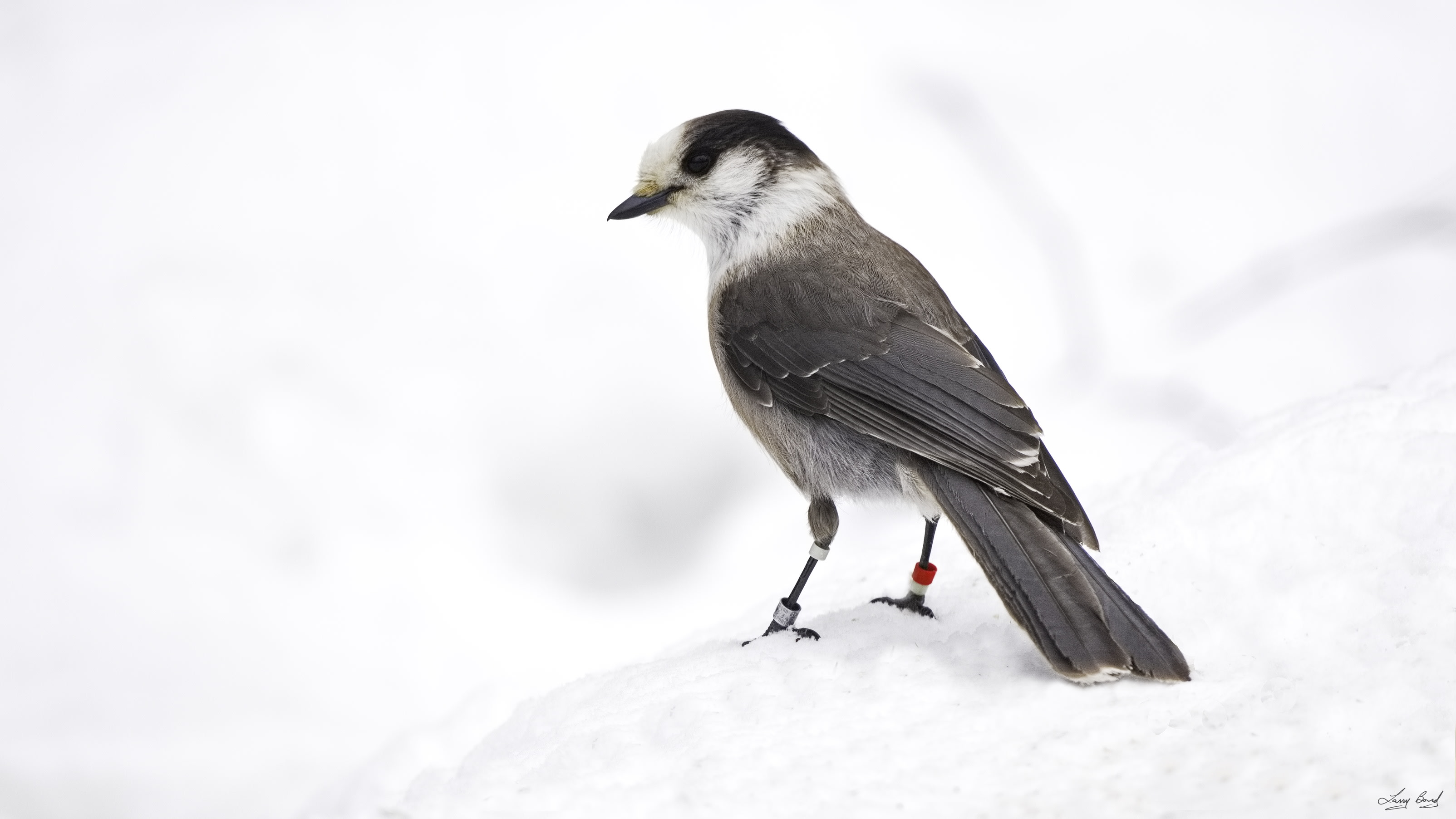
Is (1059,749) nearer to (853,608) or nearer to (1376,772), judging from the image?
(1376,772)

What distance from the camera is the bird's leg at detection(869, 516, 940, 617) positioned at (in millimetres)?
3467

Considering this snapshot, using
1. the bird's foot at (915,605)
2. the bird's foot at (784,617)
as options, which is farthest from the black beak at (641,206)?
the bird's foot at (915,605)

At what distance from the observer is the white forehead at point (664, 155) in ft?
12.9

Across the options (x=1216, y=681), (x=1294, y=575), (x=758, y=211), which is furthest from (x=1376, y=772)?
(x=758, y=211)

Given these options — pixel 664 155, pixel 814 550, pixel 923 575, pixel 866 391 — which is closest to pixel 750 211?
pixel 664 155

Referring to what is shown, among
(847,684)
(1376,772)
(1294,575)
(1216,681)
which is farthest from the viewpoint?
(1294,575)

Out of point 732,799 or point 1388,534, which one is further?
point 1388,534

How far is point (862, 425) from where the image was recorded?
330 centimetres

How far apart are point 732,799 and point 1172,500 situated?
199 cm

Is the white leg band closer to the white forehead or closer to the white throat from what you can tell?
the white throat

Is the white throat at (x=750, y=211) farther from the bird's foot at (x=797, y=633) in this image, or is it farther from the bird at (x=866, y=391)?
the bird's foot at (x=797, y=633)

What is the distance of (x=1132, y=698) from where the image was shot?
8.82ft

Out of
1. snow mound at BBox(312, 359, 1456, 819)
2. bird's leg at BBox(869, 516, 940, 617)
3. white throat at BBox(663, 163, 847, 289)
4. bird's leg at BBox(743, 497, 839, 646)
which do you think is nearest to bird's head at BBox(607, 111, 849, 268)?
white throat at BBox(663, 163, 847, 289)

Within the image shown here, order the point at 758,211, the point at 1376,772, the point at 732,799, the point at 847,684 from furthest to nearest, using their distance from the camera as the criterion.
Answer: the point at 758,211
the point at 847,684
the point at 732,799
the point at 1376,772
